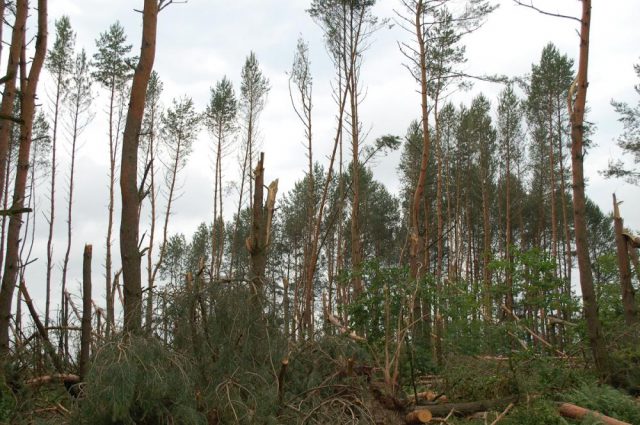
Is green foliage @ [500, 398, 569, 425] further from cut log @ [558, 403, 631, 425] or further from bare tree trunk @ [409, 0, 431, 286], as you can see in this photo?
bare tree trunk @ [409, 0, 431, 286]

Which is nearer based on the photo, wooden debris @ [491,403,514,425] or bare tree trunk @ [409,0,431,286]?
wooden debris @ [491,403,514,425]

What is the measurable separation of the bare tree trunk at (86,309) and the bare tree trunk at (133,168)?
1.22 feet

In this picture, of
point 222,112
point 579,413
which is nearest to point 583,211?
point 579,413

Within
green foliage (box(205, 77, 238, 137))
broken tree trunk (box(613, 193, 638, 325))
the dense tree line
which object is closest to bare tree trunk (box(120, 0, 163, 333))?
the dense tree line

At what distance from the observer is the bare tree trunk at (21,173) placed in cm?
720

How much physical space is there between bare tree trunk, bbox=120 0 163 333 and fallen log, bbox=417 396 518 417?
10.7 ft

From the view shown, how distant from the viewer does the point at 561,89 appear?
24.3 meters

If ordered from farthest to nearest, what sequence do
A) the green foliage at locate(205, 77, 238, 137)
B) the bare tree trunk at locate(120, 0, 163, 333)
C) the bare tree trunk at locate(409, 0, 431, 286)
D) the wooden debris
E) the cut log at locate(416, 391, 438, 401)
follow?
the green foliage at locate(205, 77, 238, 137)
the bare tree trunk at locate(409, 0, 431, 286)
the cut log at locate(416, 391, 438, 401)
the bare tree trunk at locate(120, 0, 163, 333)
the wooden debris

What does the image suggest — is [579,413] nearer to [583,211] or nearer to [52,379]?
[583,211]

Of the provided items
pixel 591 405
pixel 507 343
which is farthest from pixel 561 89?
pixel 591 405

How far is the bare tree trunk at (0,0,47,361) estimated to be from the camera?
7.20 m

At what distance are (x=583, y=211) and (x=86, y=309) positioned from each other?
5896mm

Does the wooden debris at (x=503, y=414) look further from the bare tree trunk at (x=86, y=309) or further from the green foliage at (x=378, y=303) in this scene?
the bare tree trunk at (x=86, y=309)

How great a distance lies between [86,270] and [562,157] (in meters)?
23.7
